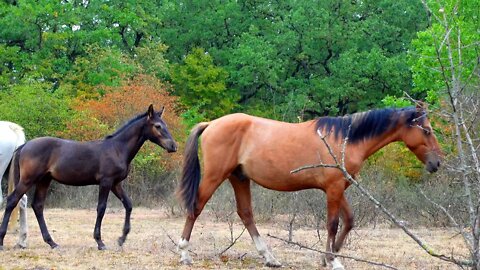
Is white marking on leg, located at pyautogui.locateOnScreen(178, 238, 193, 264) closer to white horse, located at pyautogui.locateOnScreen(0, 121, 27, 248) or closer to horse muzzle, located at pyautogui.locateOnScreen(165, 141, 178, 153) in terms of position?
horse muzzle, located at pyautogui.locateOnScreen(165, 141, 178, 153)

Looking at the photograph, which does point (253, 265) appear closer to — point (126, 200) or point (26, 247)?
point (126, 200)

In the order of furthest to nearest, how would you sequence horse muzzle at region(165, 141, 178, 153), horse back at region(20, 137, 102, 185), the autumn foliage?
the autumn foliage
horse muzzle at region(165, 141, 178, 153)
horse back at region(20, 137, 102, 185)

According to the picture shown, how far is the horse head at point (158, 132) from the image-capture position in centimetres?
1066

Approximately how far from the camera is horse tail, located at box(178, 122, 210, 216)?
9.09 meters

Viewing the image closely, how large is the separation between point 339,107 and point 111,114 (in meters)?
18.9

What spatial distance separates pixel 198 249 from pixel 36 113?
14.6 metres

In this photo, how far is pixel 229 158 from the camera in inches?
356

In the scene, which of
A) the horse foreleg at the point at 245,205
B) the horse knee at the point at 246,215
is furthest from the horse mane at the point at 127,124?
the horse knee at the point at 246,215

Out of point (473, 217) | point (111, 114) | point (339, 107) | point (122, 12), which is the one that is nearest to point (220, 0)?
point (122, 12)

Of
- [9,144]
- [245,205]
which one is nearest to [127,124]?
[9,144]

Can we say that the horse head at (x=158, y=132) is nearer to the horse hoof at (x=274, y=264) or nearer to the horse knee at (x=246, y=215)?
the horse knee at (x=246, y=215)

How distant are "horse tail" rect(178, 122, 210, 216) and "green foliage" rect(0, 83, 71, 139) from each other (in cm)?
1503

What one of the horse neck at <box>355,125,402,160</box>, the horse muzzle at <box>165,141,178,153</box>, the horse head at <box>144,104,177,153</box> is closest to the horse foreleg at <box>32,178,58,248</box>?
the horse head at <box>144,104,177,153</box>

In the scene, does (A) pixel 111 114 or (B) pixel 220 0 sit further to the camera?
(B) pixel 220 0
